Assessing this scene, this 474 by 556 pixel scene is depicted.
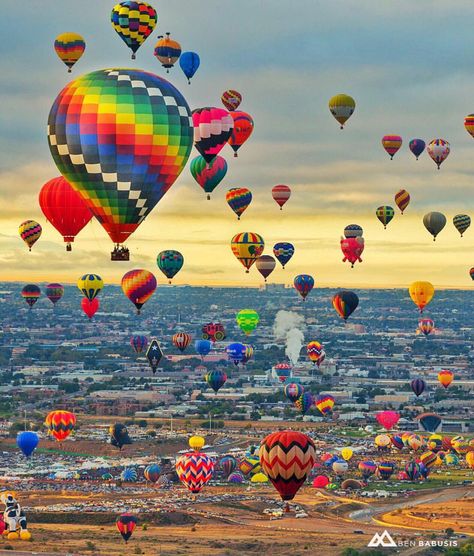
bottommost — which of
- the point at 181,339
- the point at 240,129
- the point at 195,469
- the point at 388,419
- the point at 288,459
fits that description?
the point at 195,469

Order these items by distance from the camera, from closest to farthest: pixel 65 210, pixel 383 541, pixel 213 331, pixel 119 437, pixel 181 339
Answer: pixel 65 210, pixel 383 541, pixel 119 437, pixel 181 339, pixel 213 331

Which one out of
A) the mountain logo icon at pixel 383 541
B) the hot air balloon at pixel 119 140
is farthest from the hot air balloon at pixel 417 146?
the hot air balloon at pixel 119 140

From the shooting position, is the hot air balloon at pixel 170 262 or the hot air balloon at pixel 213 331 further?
the hot air balloon at pixel 213 331

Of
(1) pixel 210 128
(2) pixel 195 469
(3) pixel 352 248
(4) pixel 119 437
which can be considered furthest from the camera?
(4) pixel 119 437

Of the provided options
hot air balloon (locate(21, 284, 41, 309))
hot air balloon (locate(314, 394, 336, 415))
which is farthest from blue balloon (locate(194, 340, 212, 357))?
hot air balloon (locate(21, 284, 41, 309))

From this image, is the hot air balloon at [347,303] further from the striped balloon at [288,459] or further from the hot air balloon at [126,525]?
the striped balloon at [288,459]

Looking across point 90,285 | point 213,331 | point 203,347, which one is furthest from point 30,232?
point 203,347

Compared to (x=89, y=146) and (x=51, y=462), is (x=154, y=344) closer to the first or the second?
(x=51, y=462)

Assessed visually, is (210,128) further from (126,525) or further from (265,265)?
(265,265)
